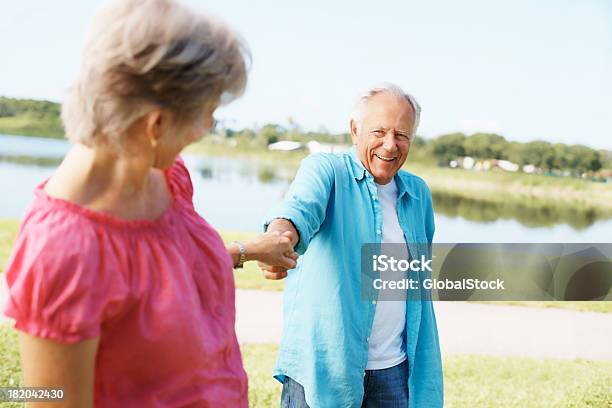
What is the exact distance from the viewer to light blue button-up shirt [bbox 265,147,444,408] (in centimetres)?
221

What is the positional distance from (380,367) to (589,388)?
10.0 feet

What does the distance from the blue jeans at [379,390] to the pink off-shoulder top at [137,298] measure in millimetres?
1043

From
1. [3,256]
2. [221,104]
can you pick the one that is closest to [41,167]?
[3,256]

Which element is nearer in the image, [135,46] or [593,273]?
[135,46]

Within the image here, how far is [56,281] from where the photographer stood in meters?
0.96

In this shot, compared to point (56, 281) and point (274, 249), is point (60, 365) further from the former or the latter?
point (274, 249)

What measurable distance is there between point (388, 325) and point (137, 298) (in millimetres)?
1397

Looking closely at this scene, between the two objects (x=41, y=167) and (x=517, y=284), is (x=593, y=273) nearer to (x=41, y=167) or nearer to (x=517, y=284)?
(x=517, y=284)

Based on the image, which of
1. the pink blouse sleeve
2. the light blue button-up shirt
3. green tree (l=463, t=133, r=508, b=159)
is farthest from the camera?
green tree (l=463, t=133, r=508, b=159)

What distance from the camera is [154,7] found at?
40.3 inches

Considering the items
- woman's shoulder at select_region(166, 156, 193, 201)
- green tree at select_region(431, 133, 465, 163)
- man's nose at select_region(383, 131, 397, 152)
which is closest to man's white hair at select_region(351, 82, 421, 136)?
man's nose at select_region(383, 131, 397, 152)

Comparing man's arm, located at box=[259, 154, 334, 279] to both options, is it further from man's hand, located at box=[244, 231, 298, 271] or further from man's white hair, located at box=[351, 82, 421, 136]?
man's white hair, located at box=[351, 82, 421, 136]

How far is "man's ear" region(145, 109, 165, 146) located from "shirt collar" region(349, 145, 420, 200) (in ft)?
4.42

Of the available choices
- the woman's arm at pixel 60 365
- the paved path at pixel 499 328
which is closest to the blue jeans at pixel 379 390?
the woman's arm at pixel 60 365
